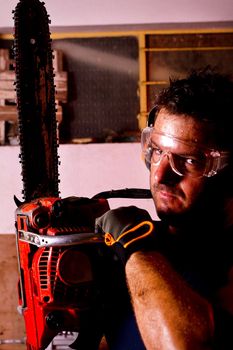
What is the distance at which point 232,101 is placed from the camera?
1366 millimetres

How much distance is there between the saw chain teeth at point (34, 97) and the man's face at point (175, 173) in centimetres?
56

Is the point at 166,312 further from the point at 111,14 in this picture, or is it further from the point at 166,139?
the point at 111,14

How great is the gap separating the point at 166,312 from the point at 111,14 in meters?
3.68

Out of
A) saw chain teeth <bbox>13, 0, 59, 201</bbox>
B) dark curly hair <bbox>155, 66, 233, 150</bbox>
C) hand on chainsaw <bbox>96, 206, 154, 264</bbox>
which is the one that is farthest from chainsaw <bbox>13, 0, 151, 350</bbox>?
dark curly hair <bbox>155, 66, 233, 150</bbox>

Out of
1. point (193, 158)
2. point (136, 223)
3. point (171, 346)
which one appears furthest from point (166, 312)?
point (193, 158)

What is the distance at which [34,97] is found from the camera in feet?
5.43

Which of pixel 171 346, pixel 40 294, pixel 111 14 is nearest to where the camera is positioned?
pixel 171 346

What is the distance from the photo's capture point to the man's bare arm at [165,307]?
896 millimetres

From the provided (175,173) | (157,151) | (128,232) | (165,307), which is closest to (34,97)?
(157,151)

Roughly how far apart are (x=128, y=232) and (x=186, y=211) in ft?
1.12

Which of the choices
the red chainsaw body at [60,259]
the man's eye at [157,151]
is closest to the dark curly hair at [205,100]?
the man's eye at [157,151]

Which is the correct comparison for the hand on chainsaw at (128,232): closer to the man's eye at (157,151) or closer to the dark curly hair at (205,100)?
the man's eye at (157,151)

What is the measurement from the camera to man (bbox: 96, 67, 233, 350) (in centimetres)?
103

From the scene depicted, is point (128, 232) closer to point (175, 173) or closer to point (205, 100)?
point (175, 173)
